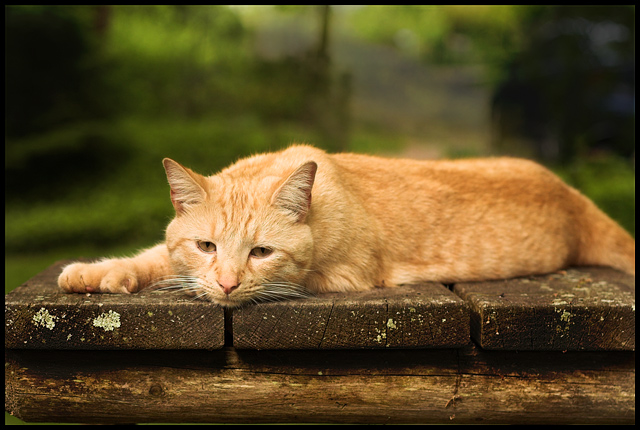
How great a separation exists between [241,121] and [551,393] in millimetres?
6514

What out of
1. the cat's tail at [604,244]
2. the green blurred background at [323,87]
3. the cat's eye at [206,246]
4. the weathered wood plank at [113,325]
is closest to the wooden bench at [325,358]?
the weathered wood plank at [113,325]

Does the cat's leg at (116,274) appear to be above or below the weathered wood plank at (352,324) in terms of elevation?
above

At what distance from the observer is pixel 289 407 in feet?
8.38

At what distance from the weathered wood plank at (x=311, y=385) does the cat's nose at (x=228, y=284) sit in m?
0.33

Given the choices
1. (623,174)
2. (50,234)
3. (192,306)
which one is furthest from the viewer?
(623,174)

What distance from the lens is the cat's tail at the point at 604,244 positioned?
3430mm

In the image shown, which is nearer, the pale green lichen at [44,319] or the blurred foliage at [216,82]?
the pale green lichen at [44,319]

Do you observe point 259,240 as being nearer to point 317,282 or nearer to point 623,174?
point 317,282

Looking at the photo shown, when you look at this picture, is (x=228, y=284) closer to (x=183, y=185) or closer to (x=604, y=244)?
(x=183, y=185)

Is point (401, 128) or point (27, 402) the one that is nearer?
point (27, 402)

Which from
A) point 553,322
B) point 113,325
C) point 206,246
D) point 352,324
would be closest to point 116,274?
point 113,325

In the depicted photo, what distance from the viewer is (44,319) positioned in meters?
2.39

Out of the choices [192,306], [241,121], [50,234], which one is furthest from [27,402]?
→ [241,121]

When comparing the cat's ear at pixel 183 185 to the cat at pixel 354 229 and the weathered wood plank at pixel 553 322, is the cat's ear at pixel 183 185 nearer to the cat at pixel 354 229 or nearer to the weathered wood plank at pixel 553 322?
the cat at pixel 354 229
